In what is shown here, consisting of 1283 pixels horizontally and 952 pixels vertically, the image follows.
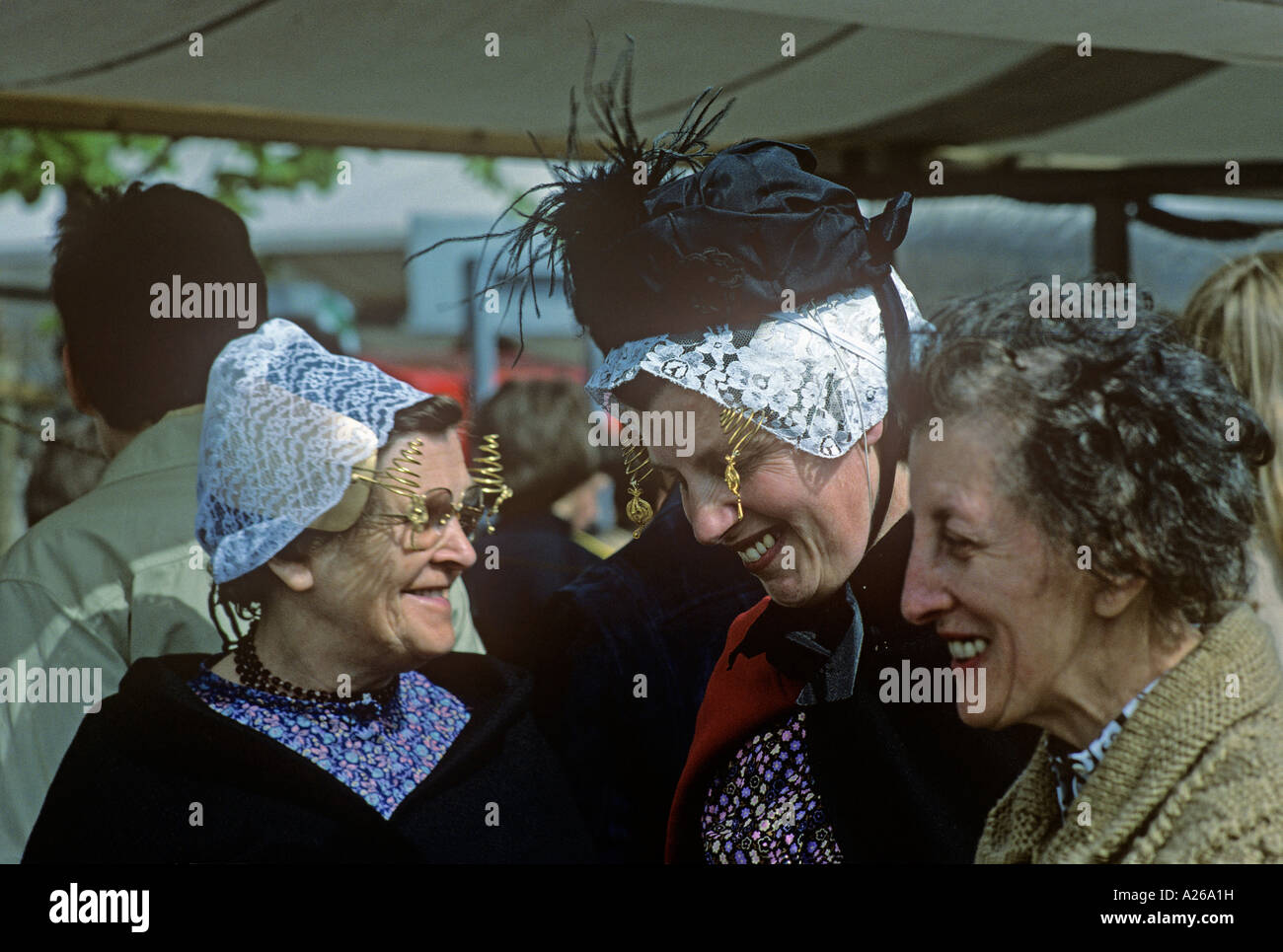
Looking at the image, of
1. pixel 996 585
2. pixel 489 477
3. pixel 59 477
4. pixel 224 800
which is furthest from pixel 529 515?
pixel 996 585

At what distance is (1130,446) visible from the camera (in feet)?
5.15

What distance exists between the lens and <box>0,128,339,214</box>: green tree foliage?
4488mm

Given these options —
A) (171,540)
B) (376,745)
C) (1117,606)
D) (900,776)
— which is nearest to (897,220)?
(1117,606)

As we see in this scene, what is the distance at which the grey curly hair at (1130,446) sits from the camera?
5.14ft

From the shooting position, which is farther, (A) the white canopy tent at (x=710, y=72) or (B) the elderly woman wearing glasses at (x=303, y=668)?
(A) the white canopy tent at (x=710, y=72)

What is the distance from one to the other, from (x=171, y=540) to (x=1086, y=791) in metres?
1.51

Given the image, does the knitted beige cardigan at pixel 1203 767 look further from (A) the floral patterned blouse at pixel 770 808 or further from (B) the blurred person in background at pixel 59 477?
(B) the blurred person in background at pixel 59 477

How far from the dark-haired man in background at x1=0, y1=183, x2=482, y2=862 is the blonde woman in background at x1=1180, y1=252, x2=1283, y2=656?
135 centimetres

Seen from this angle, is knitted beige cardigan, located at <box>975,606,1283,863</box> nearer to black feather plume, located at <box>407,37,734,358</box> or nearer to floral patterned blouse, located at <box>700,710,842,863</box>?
floral patterned blouse, located at <box>700,710,842,863</box>

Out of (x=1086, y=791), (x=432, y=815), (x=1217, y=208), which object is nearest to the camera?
(x=1086, y=791)

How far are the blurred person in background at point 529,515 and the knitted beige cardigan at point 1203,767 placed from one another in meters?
1.22

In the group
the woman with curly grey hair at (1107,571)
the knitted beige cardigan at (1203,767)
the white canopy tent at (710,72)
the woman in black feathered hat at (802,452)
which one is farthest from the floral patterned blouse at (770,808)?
the white canopy tent at (710,72)
